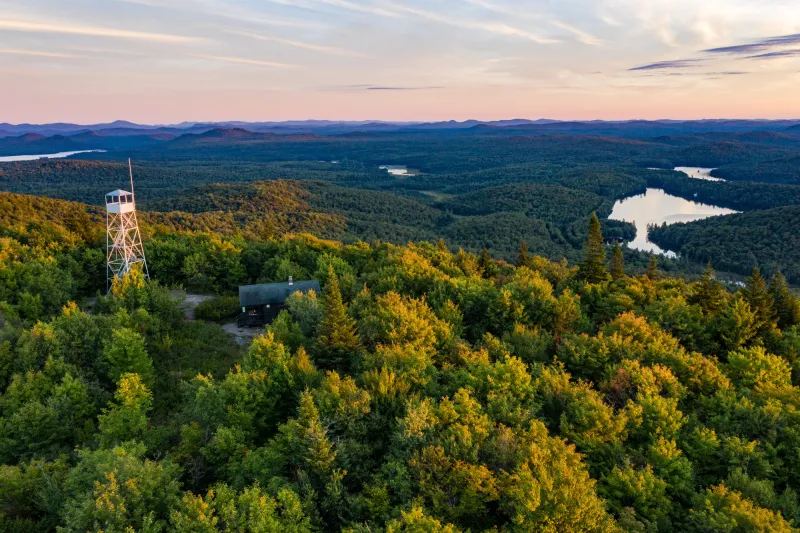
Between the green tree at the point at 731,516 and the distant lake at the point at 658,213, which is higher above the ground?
the green tree at the point at 731,516

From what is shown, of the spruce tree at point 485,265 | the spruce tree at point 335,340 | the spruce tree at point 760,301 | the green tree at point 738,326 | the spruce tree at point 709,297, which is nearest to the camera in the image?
the spruce tree at point 335,340

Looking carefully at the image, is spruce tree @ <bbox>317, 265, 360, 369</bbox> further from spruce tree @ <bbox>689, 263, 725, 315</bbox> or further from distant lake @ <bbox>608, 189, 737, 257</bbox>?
distant lake @ <bbox>608, 189, 737, 257</bbox>

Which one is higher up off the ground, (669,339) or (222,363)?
(669,339)

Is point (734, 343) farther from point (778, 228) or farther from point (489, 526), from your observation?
point (778, 228)

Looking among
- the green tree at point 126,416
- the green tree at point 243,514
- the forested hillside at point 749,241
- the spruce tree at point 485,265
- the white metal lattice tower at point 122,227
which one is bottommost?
the forested hillside at point 749,241

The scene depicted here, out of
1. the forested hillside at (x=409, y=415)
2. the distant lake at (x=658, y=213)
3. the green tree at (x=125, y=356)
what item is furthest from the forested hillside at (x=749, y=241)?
the green tree at (x=125, y=356)

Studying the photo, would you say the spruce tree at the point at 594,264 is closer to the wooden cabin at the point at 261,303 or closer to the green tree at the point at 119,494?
the wooden cabin at the point at 261,303

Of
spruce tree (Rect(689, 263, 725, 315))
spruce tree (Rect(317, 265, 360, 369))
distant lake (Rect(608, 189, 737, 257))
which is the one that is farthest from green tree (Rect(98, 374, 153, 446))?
distant lake (Rect(608, 189, 737, 257))

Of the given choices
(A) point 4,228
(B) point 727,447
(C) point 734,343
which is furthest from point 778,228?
(A) point 4,228
